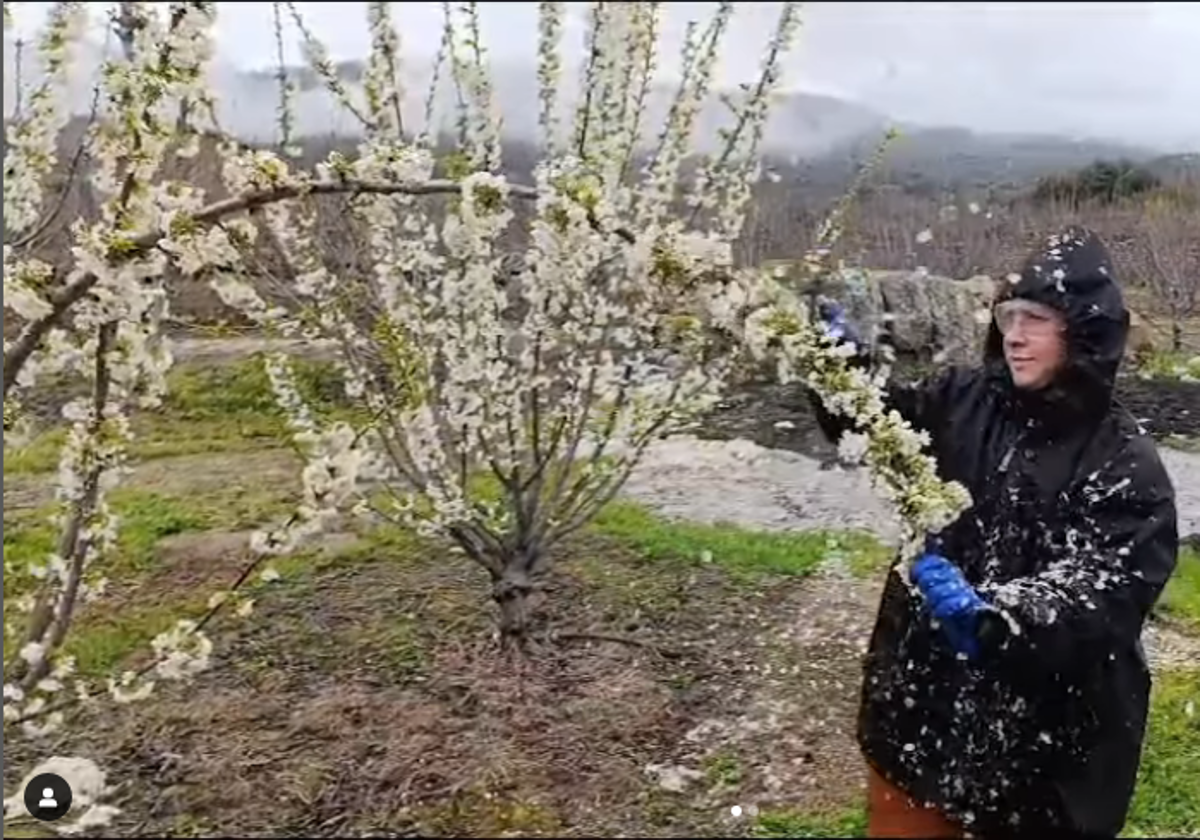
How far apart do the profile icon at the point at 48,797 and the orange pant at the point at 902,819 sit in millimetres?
964

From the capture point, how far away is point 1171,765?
7.55 feet

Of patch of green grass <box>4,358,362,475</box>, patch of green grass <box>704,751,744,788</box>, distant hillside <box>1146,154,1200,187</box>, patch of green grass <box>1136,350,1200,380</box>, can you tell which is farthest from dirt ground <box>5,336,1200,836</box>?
distant hillside <box>1146,154,1200,187</box>

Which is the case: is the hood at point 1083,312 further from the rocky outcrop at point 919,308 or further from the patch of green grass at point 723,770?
the patch of green grass at point 723,770

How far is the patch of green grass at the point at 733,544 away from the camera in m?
3.01

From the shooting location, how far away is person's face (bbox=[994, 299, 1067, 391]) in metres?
1.63

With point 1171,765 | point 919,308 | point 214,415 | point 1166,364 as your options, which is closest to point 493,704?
point 919,308

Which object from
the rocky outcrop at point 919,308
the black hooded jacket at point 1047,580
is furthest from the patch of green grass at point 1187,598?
the black hooded jacket at point 1047,580

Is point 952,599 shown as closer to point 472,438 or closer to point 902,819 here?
point 902,819

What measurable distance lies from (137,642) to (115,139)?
3.21ft

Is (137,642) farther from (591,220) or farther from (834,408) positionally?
(834,408)

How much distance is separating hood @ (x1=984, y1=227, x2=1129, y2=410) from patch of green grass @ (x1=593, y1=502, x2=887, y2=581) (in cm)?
119

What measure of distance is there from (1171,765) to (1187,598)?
0.58 meters

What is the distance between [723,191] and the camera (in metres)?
2.71

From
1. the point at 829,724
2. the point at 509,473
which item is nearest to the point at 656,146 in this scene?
the point at 509,473
